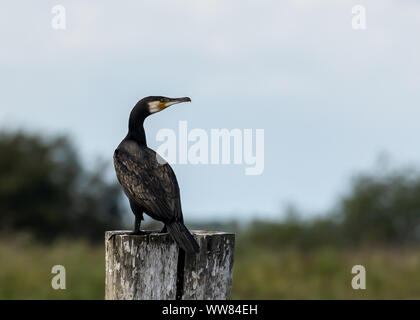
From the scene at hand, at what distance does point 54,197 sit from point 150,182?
83.0 ft

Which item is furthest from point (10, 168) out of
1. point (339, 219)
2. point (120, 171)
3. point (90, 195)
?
point (120, 171)

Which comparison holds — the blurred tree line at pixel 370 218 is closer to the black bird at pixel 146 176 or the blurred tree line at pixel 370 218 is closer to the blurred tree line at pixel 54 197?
the blurred tree line at pixel 54 197

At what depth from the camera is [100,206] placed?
28797mm

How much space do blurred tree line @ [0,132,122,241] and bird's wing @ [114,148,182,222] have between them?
78.1 ft

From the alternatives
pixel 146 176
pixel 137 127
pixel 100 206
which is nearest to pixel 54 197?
pixel 100 206

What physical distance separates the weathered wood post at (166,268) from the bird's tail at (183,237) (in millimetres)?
68

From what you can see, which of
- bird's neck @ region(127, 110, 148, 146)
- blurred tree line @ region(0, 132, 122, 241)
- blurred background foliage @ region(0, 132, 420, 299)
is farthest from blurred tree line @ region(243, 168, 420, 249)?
bird's neck @ region(127, 110, 148, 146)

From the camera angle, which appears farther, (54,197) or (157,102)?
(54,197)

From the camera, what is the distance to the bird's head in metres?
5.01

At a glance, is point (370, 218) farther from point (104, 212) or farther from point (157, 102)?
point (157, 102)

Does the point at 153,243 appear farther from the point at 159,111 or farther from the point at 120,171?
the point at 159,111
